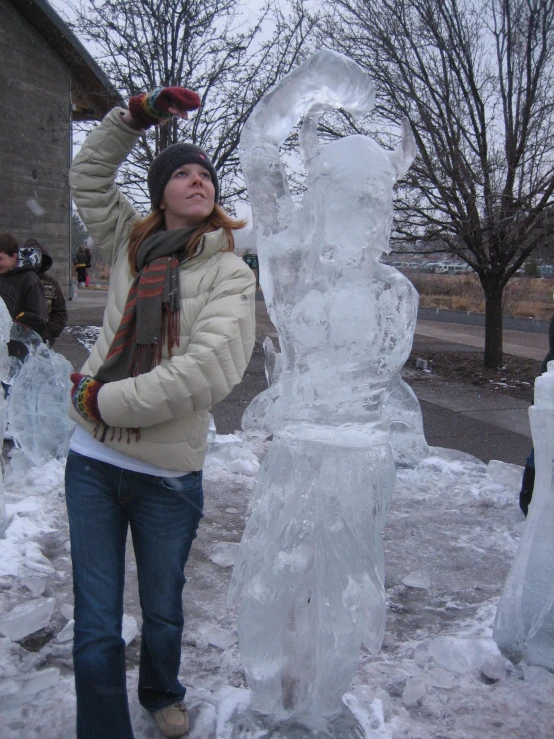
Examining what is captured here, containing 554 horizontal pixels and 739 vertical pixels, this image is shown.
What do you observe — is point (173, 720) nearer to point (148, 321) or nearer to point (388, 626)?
point (388, 626)

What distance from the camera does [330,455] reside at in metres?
2.01

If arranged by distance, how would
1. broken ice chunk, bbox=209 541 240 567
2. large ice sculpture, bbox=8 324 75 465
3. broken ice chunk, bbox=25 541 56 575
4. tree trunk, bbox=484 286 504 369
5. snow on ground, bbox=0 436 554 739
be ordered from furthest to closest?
tree trunk, bbox=484 286 504 369 < large ice sculpture, bbox=8 324 75 465 < broken ice chunk, bbox=209 541 240 567 < broken ice chunk, bbox=25 541 56 575 < snow on ground, bbox=0 436 554 739

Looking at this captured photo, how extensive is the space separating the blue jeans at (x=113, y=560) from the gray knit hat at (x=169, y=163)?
80 centimetres

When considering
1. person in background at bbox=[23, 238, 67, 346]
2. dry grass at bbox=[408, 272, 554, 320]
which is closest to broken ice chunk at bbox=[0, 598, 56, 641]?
person in background at bbox=[23, 238, 67, 346]

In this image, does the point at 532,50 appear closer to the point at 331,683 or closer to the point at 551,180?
the point at 551,180

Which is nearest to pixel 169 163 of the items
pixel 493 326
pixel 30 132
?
pixel 493 326

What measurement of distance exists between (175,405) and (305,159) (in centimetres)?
90

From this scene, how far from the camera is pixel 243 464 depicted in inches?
189

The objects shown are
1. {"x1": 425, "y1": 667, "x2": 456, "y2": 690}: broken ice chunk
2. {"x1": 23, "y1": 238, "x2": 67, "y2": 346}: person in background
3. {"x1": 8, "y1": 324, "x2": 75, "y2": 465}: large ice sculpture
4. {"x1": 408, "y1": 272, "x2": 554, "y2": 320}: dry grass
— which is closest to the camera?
{"x1": 425, "y1": 667, "x2": 456, "y2": 690}: broken ice chunk

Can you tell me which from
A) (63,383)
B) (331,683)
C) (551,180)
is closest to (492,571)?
(331,683)

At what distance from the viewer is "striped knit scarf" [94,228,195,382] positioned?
6.03 feet

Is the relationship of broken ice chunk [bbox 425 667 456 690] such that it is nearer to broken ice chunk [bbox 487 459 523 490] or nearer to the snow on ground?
the snow on ground

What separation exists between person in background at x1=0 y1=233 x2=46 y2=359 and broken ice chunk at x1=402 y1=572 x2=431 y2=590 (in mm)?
3138

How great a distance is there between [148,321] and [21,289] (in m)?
3.41
